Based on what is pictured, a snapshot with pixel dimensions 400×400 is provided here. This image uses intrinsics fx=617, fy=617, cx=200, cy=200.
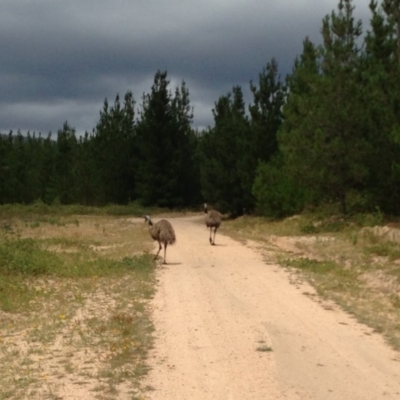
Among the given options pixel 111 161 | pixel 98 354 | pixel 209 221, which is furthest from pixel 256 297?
pixel 111 161

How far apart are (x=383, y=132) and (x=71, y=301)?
16.8 metres

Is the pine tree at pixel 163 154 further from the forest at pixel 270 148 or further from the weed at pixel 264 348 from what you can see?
the weed at pixel 264 348

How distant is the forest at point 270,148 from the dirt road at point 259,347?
10.4m

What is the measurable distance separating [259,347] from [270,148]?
97.7ft

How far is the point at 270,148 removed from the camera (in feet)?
126

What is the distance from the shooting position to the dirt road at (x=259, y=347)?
7508mm

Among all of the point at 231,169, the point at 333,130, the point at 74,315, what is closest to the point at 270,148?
the point at 231,169

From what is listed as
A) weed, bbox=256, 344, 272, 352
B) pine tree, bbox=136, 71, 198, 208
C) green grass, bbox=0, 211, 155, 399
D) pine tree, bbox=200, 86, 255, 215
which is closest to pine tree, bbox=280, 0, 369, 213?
green grass, bbox=0, 211, 155, 399

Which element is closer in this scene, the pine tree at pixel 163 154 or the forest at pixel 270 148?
the forest at pixel 270 148

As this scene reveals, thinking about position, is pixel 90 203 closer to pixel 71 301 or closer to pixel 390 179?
pixel 390 179

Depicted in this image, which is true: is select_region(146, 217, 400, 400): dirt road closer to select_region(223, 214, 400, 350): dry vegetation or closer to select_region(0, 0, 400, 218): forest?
select_region(223, 214, 400, 350): dry vegetation

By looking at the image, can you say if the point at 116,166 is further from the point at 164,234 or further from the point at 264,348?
the point at 264,348

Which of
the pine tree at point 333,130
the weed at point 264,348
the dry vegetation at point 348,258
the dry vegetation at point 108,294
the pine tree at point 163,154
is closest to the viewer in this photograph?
the dry vegetation at point 108,294

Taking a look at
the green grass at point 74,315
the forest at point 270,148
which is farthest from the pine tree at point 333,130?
the green grass at point 74,315
